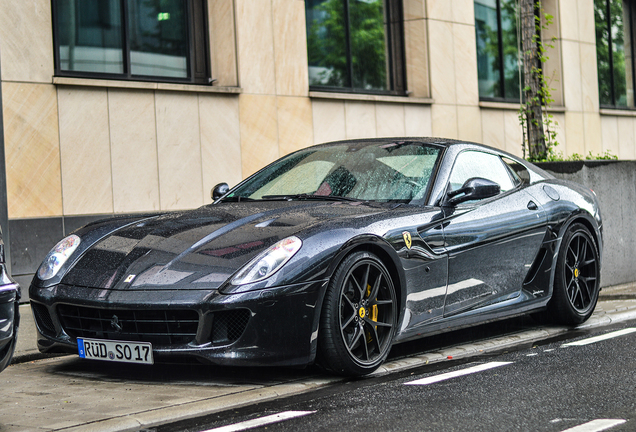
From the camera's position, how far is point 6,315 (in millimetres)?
3916

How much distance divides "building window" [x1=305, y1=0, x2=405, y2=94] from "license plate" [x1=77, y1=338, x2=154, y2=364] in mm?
8592

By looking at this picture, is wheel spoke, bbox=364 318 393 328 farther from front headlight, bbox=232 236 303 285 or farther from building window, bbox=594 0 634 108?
building window, bbox=594 0 634 108

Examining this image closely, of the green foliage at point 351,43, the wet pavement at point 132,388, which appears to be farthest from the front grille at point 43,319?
the green foliage at point 351,43

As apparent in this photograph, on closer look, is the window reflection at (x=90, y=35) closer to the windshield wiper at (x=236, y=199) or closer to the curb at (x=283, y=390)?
the windshield wiper at (x=236, y=199)

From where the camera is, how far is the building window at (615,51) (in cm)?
2008

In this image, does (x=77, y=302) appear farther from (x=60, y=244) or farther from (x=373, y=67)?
(x=373, y=67)

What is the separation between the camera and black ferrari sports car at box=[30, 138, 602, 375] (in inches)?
189

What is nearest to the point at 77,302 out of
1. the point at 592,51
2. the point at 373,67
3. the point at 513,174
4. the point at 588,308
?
the point at 513,174

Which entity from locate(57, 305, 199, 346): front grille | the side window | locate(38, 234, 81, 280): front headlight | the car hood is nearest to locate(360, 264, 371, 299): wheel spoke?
the car hood

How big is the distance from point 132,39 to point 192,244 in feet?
21.3

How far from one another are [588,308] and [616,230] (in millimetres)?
3429

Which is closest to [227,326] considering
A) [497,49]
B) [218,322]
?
[218,322]

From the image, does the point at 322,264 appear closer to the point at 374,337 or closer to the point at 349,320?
the point at 349,320

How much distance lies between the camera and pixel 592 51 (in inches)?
741
